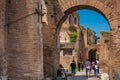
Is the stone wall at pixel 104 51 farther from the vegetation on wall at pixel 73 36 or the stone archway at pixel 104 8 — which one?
the vegetation on wall at pixel 73 36

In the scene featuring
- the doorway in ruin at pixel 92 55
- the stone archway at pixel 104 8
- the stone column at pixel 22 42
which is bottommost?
the doorway in ruin at pixel 92 55

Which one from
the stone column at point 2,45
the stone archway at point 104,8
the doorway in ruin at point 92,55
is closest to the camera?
the stone column at point 2,45

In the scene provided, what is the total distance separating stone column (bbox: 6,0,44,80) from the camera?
12.4 m

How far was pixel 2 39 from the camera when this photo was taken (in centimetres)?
1173

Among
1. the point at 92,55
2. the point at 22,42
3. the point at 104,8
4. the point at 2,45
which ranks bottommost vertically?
the point at 92,55

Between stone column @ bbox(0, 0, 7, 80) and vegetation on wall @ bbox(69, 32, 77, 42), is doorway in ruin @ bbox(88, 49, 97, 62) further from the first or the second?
stone column @ bbox(0, 0, 7, 80)

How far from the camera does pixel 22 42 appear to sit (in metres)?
12.5

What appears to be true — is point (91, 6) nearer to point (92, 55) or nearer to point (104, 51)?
point (104, 51)

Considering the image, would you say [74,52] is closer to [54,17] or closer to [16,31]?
[54,17]

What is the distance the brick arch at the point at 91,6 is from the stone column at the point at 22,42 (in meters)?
5.29

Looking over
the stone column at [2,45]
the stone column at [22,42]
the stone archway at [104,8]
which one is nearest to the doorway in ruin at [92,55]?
the stone archway at [104,8]

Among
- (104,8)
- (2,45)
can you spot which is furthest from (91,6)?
(2,45)

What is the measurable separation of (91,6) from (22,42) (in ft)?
19.5

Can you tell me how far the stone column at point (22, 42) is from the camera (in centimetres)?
1239
